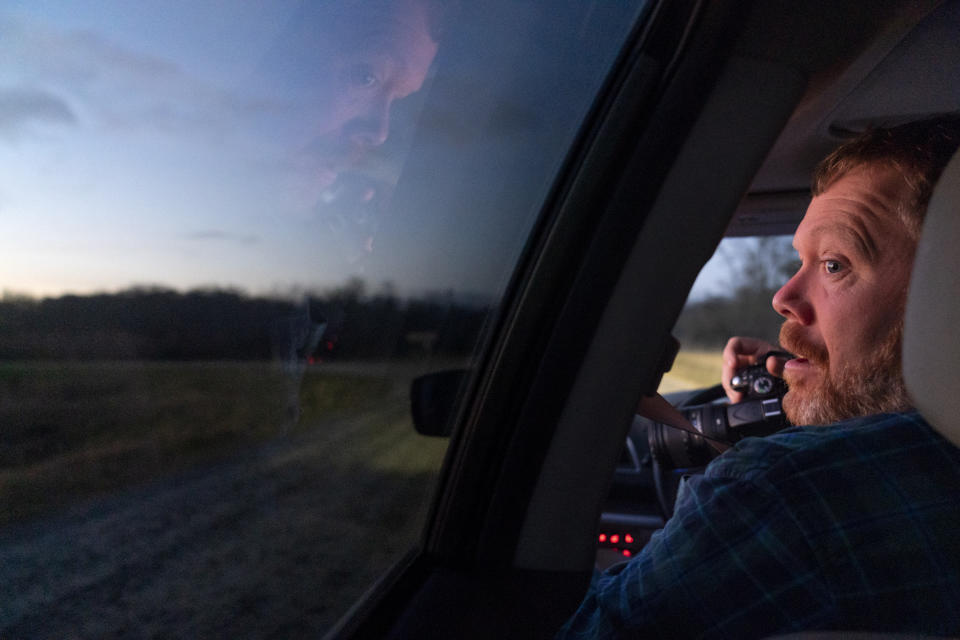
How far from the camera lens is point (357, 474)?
213 cm

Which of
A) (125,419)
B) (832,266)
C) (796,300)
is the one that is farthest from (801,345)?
(125,419)

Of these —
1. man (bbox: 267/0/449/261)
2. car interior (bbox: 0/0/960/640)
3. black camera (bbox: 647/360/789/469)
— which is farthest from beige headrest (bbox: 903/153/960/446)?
black camera (bbox: 647/360/789/469)

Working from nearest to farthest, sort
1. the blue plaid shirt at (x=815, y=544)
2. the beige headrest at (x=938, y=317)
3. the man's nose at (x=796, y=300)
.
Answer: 1. the beige headrest at (x=938, y=317)
2. the blue plaid shirt at (x=815, y=544)
3. the man's nose at (x=796, y=300)

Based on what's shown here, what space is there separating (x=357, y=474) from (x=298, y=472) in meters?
0.34

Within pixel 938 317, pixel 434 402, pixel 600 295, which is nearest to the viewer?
pixel 938 317

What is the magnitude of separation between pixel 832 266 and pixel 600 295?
0.74 m

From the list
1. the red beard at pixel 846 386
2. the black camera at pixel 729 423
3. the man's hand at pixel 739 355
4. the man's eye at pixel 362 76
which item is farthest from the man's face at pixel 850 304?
the man's eye at pixel 362 76

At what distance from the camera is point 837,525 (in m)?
1.30

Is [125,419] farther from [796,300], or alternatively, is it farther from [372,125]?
[796,300]

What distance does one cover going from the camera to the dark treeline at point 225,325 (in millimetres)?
973

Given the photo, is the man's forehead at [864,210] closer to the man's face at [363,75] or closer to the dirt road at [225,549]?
the man's face at [363,75]

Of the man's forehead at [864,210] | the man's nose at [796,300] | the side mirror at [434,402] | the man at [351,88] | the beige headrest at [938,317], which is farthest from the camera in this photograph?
the side mirror at [434,402]

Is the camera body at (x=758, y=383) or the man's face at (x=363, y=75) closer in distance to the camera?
the man's face at (x=363, y=75)

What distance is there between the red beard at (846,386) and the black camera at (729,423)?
52 centimetres
